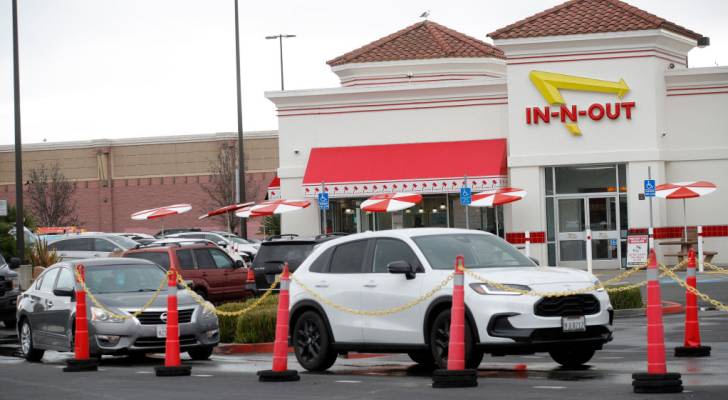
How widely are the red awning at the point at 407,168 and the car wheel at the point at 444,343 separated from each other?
86.8ft

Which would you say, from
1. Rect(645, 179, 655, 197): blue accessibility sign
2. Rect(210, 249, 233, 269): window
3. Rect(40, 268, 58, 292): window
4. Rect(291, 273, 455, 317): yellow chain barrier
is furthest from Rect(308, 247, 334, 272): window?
Rect(645, 179, 655, 197): blue accessibility sign

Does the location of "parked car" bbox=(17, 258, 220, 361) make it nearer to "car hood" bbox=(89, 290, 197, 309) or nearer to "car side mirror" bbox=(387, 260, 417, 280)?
"car hood" bbox=(89, 290, 197, 309)

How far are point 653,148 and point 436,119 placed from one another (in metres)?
7.19

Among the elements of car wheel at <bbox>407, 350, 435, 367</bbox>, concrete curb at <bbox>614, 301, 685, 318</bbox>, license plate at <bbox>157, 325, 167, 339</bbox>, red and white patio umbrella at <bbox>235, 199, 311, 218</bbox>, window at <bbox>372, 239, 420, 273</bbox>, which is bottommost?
concrete curb at <bbox>614, 301, 685, 318</bbox>

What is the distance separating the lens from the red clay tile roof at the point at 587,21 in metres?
39.6

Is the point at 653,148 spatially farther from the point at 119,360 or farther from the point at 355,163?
the point at 119,360

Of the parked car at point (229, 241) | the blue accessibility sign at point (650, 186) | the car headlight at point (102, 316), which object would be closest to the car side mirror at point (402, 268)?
the car headlight at point (102, 316)

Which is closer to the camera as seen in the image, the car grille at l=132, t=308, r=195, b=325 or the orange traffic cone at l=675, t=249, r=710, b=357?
the orange traffic cone at l=675, t=249, r=710, b=357

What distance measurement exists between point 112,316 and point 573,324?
719 centimetres

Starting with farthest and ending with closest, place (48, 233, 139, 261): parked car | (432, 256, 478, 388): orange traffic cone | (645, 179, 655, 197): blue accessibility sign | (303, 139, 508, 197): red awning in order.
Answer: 1. (48, 233, 139, 261): parked car
2. (303, 139, 508, 197): red awning
3. (645, 179, 655, 197): blue accessibility sign
4. (432, 256, 478, 388): orange traffic cone

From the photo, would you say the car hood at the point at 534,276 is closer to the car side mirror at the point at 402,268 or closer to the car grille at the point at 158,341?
the car side mirror at the point at 402,268

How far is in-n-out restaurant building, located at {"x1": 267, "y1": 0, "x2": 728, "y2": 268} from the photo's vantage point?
39719 millimetres

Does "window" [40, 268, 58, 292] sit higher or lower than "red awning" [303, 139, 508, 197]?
lower

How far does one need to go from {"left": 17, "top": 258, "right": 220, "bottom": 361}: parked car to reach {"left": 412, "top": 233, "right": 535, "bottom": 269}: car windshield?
15.3 feet
